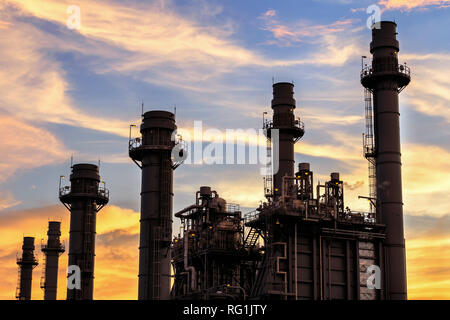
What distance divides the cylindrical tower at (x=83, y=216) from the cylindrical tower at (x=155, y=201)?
1546cm

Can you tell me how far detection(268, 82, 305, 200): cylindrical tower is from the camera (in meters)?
86.0

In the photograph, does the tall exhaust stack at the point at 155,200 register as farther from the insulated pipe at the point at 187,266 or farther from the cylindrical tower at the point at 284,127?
the cylindrical tower at the point at 284,127

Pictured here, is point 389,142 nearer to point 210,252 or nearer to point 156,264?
point 210,252

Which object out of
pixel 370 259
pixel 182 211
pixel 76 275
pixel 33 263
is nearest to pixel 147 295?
pixel 182 211

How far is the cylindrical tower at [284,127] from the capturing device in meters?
86.0

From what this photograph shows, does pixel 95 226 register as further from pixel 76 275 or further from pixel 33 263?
pixel 33 263

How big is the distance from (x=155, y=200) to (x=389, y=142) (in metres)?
27.0

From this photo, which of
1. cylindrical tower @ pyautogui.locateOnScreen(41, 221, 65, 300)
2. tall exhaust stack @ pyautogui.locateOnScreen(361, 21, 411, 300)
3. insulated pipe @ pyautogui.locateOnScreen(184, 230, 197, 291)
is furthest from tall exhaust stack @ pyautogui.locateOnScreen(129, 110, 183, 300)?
cylindrical tower @ pyautogui.locateOnScreen(41, 221, 65, 300)

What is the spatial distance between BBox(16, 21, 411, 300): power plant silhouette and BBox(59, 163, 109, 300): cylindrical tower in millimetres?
1557

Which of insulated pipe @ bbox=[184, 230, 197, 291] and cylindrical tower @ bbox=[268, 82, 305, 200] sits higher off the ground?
cylindrical tower @ bbox=[268, 82, 305, 200]

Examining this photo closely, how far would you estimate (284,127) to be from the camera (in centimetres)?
8594

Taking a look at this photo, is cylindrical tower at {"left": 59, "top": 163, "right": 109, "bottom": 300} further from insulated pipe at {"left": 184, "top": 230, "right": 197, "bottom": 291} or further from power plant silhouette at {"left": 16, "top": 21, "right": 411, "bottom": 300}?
insulated pipe at {"left": 184, "top": 230, "right": 197, "bottom": 291}

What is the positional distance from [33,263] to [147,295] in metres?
62.6

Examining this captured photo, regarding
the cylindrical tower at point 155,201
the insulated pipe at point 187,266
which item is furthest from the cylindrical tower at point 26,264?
the insulated pipe at point 187,266
